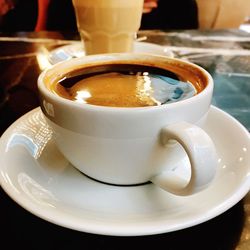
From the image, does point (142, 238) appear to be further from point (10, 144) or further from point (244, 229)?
point (10, 144)

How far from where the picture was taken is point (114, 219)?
0.36 metres

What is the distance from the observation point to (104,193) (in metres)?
0.43

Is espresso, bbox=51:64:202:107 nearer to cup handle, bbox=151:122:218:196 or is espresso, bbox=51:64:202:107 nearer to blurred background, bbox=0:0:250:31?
cup handle, bbox=151:122:218:196

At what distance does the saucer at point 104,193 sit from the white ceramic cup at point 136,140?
0.7 inches

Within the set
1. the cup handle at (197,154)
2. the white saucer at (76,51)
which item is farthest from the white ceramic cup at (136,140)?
the white saucer at (76,51)

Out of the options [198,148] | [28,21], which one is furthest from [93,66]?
[28,21]

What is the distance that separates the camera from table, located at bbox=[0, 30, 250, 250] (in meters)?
0.36

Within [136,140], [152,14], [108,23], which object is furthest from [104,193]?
[152,14]

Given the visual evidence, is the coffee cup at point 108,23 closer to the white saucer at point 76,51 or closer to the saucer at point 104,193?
the white saucer at point 76,51

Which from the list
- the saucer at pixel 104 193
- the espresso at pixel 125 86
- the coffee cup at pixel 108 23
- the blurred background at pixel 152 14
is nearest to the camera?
the saucer at pixel 104 193

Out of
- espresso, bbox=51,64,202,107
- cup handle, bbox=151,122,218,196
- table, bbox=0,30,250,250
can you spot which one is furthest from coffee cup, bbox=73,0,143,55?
cup handle, bbox=151,122,218,196

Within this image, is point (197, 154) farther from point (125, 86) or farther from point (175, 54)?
point (175, 54)

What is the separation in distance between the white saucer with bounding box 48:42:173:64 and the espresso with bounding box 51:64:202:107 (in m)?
0.43

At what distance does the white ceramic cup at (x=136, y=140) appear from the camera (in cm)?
36
